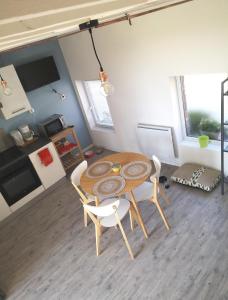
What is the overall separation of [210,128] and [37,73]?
297 cm

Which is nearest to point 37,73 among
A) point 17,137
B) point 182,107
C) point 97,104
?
point 17,137

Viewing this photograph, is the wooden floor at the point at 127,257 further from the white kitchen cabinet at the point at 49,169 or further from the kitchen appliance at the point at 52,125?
the kitchen appliance at the point at 52,125

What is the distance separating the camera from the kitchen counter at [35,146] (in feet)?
14.6

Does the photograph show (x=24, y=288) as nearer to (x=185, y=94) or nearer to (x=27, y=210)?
(x=27, y=210)

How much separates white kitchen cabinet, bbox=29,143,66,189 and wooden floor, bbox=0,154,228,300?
732 mm

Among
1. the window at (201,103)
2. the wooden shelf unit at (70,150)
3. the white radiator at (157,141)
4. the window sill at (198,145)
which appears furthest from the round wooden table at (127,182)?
the wooden shelf unit at (70,150)

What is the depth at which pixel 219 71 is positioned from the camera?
3271 millimetres

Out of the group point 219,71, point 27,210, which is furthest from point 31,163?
point 219,71

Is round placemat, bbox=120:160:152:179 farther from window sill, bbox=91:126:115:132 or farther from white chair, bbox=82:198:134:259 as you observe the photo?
window sill, bbox=91:126:115:132

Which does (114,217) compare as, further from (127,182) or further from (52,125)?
(52,125)

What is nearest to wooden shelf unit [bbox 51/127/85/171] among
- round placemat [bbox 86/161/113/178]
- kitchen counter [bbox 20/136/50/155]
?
kitchen counter [bbox 20/136/50/155]

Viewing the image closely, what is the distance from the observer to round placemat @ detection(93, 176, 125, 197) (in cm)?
323

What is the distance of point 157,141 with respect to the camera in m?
4.51

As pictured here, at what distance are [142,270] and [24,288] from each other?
56.2 inches
